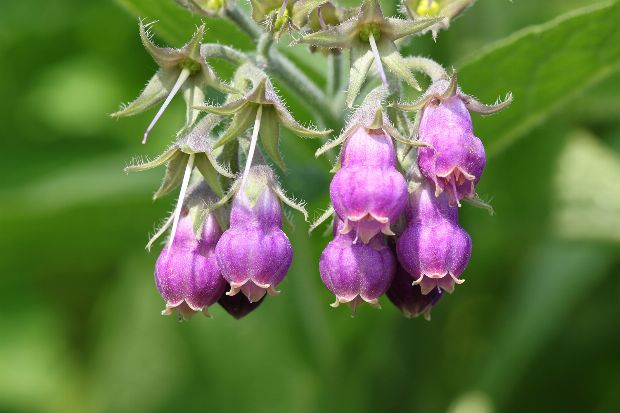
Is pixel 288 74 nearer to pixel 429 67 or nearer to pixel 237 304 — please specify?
pixel 429 67

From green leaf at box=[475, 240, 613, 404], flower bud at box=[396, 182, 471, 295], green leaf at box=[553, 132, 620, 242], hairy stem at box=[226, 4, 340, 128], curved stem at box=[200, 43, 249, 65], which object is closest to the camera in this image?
flower bud at box=[396, 182, 471, 295]

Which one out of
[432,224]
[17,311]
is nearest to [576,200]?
[432,224]

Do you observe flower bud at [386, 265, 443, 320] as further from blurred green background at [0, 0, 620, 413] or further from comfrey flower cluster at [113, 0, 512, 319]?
blurred green background at [0, 0, 620, 413]

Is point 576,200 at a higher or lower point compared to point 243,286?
lower

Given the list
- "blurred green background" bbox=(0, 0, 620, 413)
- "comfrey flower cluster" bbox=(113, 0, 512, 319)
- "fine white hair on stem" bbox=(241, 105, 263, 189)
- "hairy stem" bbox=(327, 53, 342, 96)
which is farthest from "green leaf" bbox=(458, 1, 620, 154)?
"fine white hair on stem" bbox=(241, 105, 263, 189)

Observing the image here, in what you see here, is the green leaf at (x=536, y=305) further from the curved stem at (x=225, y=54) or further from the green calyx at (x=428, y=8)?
the curved stem at (x=225, y=54)

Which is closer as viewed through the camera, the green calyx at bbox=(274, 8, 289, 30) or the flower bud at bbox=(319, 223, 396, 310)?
the flower bud at bbox=(319, 223, 396, 310)

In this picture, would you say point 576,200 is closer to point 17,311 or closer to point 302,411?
point 302,411

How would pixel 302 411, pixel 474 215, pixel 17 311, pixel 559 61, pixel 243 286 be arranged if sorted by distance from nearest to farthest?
1. pixel 243 286
2. pixel 559 61
3. pixel 474 215
4. pixel 302 411
5. pixel 17 311
